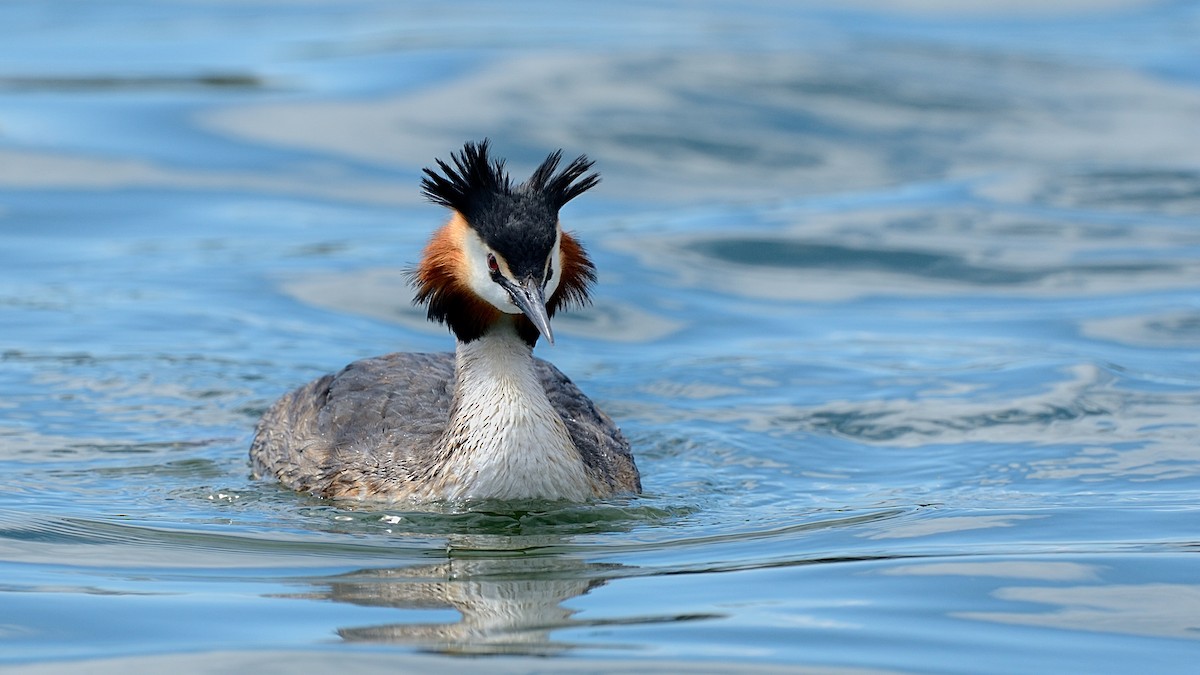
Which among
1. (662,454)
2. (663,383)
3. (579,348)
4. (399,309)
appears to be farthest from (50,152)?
(662,454)

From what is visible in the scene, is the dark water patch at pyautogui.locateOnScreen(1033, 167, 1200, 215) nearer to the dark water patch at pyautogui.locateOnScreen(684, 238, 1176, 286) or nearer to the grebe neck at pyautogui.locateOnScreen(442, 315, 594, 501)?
the dark water patch at pyautogui.locateOnScreen(684, 238, 1176, 286)

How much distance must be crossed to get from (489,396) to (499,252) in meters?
0.79

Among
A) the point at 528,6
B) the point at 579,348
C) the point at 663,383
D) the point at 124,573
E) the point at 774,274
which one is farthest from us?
the point at 528,6

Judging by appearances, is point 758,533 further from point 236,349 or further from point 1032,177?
point 1032,177

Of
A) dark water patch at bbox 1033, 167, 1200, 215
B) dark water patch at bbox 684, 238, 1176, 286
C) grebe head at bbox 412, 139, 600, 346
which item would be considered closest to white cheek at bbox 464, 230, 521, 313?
grebe head at bbox 412, 139, 600, 346

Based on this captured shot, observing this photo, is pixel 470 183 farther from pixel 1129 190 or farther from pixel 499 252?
pixel 1129 190

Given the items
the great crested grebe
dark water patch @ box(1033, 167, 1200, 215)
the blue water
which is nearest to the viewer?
the blue water

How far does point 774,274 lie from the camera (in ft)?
53.0

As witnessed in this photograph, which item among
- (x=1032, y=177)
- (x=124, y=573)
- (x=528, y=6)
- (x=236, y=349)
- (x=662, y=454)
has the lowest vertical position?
(x=124, y=573)

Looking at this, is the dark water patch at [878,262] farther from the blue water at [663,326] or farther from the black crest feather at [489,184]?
the black crest feather at [489,184]

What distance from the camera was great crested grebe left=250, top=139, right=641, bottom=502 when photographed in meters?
9.19

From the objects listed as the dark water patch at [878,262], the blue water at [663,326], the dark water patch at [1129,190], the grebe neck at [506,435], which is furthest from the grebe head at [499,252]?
the dark water patch at [1129,190]

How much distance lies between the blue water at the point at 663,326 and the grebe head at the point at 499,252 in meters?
1.02

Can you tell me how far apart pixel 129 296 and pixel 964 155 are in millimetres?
8665
